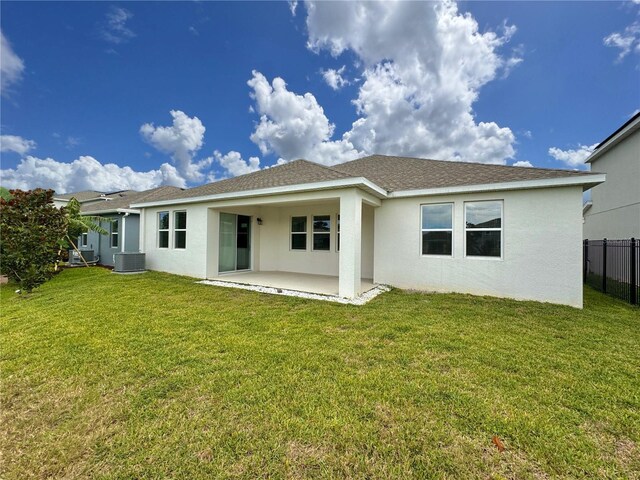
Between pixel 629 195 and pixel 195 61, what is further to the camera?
pixel 195 61

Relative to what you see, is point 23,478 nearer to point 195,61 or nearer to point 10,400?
point 10,400

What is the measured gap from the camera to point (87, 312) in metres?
6.26

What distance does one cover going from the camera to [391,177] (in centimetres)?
1029

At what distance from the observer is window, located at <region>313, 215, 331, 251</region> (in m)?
11.8

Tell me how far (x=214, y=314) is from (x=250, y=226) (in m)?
7.36

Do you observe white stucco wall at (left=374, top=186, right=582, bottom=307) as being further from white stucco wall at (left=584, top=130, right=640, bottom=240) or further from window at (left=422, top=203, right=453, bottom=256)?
white stucco wall at (left=584, top=130, right=640, bottom=240)

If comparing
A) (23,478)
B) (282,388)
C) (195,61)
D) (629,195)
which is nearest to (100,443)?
(23,478)

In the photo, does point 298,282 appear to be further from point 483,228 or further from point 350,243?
point 483,228

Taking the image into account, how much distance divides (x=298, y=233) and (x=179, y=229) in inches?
213

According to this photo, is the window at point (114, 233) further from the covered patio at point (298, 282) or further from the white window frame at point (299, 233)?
the white window frame at point (299, 233)

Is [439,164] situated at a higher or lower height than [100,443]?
higher

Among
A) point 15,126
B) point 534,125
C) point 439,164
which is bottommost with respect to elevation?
point 439,164

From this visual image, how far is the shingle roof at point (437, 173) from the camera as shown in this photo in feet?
24.5

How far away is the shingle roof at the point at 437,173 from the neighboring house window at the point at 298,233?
11.3ft
